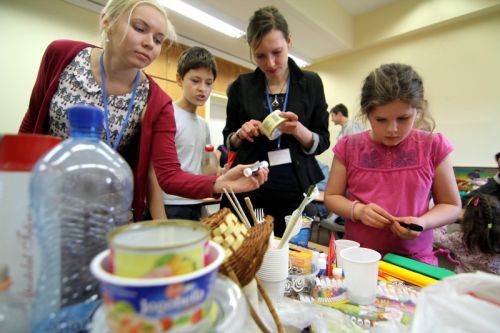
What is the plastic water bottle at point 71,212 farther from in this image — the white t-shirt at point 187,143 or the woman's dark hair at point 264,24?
the white t-shirt at point 187,143

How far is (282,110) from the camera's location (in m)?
1.23

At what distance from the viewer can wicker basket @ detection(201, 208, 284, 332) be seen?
37 cm

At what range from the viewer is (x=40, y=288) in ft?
1.17

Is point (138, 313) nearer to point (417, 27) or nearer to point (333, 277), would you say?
point (333, 277)

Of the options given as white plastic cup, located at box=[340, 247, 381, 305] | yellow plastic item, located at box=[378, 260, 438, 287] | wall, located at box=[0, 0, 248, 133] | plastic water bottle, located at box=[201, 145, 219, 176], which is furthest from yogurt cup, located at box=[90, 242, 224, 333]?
wall, located at box=[0, 0, 248, 133]

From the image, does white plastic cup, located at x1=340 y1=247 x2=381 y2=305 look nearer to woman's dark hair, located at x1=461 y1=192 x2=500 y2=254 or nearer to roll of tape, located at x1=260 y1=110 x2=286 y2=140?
roll of tape, located at x1=260 y1=110 x2=286 y2=140

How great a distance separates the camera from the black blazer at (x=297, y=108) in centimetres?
122

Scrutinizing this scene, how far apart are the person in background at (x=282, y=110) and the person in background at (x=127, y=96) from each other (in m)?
0.35

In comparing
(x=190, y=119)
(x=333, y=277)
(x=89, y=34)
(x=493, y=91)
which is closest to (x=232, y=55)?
(x=89, y=34)

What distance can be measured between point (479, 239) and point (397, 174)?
2.99 feet

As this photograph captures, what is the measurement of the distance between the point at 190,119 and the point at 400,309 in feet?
4.79

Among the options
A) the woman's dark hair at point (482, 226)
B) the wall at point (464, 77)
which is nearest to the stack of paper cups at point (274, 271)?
the woman's dark hair at point (482, 226)

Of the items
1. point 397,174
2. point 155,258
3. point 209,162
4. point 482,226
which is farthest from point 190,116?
point 482,226

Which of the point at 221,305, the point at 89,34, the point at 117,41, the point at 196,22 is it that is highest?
the point at 196,22
